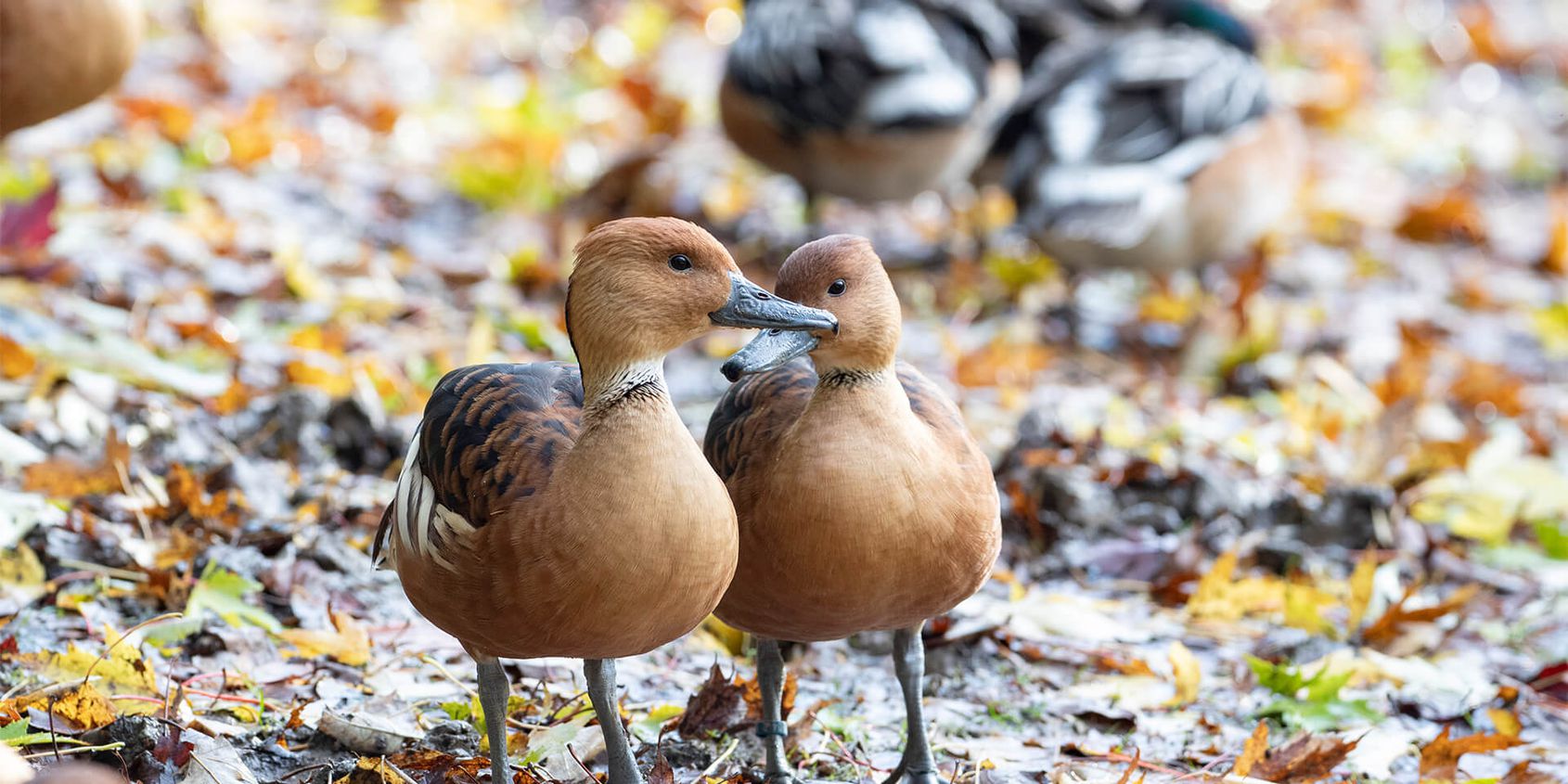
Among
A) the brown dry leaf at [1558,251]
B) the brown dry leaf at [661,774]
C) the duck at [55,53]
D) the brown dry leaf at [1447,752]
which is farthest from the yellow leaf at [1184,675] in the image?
the brown dry leaf at [1558,251]

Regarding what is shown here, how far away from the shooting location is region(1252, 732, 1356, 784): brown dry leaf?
323 cm

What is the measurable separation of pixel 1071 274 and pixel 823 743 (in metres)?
4.32

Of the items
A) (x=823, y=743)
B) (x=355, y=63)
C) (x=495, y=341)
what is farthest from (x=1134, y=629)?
(x=355, y=63)

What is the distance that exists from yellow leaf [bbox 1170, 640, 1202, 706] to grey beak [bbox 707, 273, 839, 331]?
1.40m

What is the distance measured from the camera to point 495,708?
2.88m

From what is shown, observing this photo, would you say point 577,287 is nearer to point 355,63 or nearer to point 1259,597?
point 1259,597

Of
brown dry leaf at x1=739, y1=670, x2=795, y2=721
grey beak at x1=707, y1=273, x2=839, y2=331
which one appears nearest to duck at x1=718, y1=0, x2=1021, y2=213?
brown dry leaf at x1=739, y1=670, x2=795, y2=721

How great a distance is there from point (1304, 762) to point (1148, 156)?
4116 millimetres

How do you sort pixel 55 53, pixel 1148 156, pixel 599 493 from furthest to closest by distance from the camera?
pixel 1148 156, pixel 55 53, pixel 599 493

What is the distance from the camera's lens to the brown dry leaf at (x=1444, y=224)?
807 cm

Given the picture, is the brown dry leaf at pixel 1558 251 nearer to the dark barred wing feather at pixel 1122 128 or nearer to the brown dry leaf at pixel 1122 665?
the dark barred wing feather at pixel 1122 128

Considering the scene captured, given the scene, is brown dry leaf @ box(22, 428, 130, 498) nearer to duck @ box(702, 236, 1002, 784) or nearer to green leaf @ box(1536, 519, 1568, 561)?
duck @ box(702, 236, 1002, 784)

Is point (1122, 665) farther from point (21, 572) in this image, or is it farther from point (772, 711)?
point (21, 572)

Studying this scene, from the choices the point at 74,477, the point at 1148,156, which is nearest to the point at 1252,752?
the point at 74,477
